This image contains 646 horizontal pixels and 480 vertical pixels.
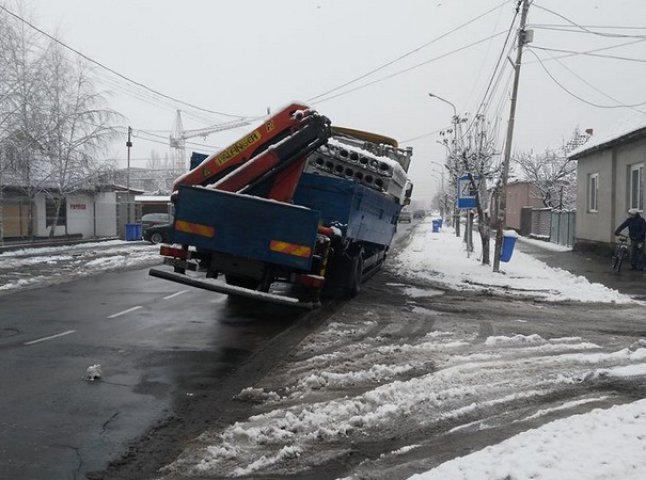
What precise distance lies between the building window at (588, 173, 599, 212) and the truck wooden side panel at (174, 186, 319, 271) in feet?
64.2

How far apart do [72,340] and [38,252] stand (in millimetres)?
20482

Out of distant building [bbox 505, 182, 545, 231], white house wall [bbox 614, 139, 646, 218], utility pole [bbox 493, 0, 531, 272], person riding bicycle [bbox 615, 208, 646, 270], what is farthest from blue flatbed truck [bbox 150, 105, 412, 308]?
distant building [bbox 505, 182, 545, 231]

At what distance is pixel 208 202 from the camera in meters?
9.16

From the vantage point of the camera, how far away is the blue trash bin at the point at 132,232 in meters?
37.5

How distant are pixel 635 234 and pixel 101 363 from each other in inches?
617

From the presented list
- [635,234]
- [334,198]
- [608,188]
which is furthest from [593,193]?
[334,198]

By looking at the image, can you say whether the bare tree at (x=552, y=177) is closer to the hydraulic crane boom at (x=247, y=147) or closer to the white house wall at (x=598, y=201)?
the white house wall at (x=598, y=201)

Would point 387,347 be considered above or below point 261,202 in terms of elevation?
below

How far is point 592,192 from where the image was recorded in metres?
26.1

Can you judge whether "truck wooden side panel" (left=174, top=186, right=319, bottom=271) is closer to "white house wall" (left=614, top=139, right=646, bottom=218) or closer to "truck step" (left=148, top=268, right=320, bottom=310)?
"truck step" (left=148, top=268, right=320, bottom=310)

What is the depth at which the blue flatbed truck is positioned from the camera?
9.07 meters

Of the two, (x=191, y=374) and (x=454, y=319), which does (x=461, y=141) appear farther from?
(x=191, y=374)

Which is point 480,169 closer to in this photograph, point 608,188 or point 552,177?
point 608,188

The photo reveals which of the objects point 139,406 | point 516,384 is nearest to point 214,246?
point 139,406
